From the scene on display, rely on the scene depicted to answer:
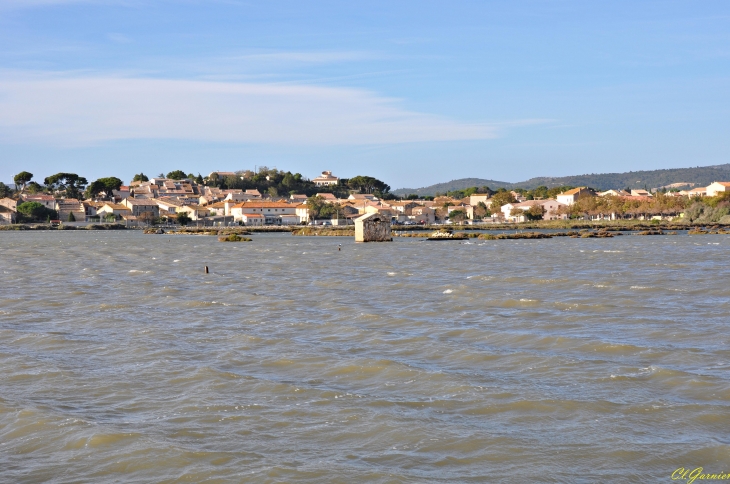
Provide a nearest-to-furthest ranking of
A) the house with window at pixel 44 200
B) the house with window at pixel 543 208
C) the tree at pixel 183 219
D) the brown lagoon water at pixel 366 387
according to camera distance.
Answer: the brown lagoon water at pixel 366 387 < the tree at pixel 183 219 < the house with window at pixel 44 200 < the house with window at pixel 543 208

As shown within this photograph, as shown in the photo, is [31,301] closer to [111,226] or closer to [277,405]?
[277,405]

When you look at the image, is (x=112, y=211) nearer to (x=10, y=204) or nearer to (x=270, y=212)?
(x=10, y=204)

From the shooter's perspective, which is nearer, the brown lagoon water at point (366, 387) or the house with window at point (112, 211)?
the brown lagoon water at point (366, 387)

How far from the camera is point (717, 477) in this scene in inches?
248

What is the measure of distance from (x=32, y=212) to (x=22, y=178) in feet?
118

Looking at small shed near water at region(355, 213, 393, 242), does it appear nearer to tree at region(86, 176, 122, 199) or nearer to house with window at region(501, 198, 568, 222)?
house with window at region(501, 198, 568, 222)

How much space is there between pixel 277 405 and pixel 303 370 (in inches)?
72.2

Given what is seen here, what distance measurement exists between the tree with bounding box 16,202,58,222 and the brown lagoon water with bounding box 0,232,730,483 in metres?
104

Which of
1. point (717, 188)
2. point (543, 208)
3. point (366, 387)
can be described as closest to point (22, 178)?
point (543, 208)

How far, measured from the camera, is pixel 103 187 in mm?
141625

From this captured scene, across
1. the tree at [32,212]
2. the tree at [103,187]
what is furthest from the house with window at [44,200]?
the tree at [103,187]

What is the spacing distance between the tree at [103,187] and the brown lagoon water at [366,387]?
128 m

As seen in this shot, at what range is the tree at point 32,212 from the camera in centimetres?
11525

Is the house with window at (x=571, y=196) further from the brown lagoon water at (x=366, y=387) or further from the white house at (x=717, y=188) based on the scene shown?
the brown lagoon water at (x=366, y=387)
